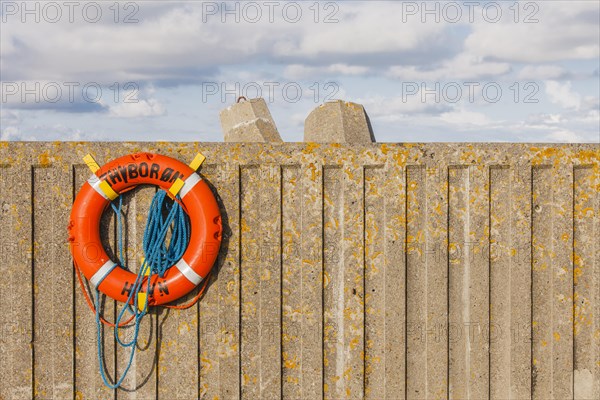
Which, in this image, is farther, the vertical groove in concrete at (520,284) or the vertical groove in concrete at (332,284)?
the vertical groove in concrete at (520,284)

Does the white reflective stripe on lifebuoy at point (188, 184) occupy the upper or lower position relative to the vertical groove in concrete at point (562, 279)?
upper

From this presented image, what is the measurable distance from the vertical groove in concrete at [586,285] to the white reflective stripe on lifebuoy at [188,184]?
237cm

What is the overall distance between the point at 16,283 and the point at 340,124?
88.9 inches

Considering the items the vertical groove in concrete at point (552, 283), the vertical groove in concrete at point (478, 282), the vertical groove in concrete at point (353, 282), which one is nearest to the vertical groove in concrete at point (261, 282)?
the vertical groove in concrete at point (353, 282)

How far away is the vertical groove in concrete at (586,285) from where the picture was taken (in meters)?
4.48

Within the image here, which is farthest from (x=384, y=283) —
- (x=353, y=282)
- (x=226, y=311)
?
(x=226, y=311)

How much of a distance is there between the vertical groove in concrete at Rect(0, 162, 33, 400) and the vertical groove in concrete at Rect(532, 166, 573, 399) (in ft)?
10.2

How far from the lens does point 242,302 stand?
169 inches

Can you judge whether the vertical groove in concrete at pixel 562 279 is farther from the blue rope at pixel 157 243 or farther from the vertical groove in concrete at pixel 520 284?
the blue rope at pixel 157 243

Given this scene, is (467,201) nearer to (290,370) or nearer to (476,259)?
(476,259)

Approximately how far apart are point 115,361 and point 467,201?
2358 mm

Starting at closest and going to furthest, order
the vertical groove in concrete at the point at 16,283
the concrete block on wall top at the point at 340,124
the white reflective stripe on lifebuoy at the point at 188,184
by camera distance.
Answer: the white reflective stripe on lifebuoy at the point at 188,184 < the vertical groove in concrete at the point at 16,283 < the concrete block on wall top at the point at 340,124

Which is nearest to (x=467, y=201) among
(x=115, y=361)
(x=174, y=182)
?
(x=174, y=182)

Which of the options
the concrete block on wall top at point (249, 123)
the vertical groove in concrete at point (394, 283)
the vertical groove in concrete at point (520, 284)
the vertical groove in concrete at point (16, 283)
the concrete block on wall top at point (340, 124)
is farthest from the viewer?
the concrete block on wall top at point (249, 123)
